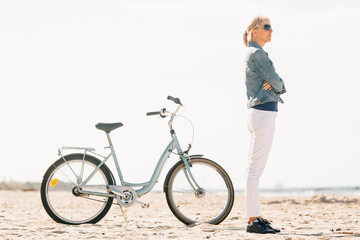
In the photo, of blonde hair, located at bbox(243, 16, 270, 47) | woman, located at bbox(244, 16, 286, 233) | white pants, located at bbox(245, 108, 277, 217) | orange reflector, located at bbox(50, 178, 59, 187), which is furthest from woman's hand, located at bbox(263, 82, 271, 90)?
orange reflector, located at bbox(50, 178, 59, 187)

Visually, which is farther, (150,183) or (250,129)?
(150,183)

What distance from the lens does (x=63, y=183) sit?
20.5 ft

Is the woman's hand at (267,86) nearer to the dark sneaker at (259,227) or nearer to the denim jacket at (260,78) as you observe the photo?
the denim jacket at (260,78)

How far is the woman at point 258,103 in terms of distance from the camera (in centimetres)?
526

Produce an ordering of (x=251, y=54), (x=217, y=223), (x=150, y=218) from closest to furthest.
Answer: (x=251, y=54) < (x=217, y=223) < (x=150, y=218)

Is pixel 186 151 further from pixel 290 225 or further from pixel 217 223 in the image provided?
pixel 290 225

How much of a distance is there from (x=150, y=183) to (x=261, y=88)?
1.79 metres

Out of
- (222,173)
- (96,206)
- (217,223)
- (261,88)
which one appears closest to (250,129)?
(261,88)

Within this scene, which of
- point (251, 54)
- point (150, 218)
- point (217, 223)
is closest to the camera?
point (251, 54)

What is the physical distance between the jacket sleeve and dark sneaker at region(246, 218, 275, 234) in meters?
1.37

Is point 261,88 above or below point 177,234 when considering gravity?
above

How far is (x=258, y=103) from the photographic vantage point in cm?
527

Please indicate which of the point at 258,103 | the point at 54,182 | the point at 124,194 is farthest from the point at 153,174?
the point at 258,103

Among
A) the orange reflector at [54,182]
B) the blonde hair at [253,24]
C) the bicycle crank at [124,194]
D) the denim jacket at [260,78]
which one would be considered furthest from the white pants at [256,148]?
the orange reflector at [54,182]
